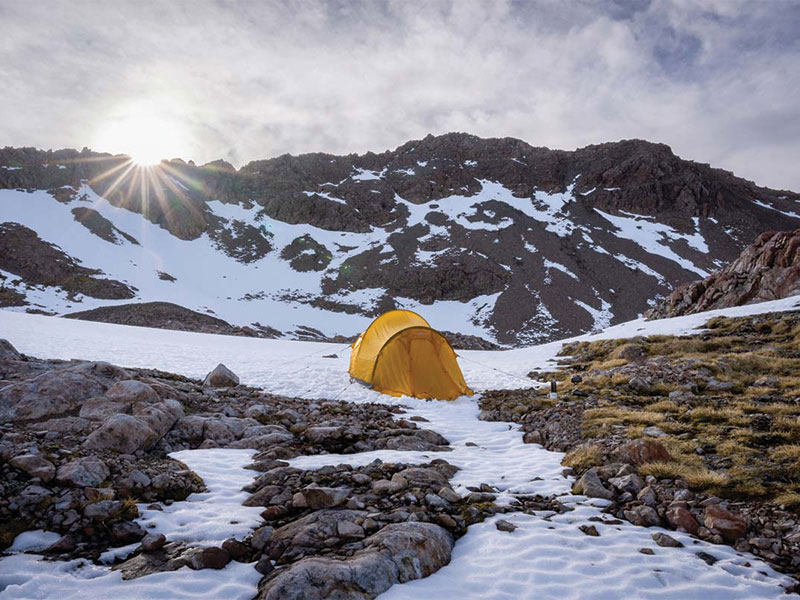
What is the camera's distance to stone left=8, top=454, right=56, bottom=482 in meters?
4.29

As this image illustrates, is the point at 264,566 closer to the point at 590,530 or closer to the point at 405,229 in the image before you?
the point at 590,530

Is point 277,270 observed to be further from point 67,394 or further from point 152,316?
point 67,394

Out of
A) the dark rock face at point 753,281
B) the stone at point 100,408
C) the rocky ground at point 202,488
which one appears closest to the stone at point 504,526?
the rocky ground at point 202,488

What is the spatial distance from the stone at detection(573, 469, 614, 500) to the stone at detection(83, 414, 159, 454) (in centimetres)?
610

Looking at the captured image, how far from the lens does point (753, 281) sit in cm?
2255

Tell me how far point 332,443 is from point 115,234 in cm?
8519

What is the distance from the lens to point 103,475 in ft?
15.3

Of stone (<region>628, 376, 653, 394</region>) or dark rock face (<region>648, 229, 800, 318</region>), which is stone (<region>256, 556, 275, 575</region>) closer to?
stone (<region>628, 376, 653, 394</region>)

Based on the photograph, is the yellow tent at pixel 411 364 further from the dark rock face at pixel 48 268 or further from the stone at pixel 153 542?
the dark rock face at pixel 48 268

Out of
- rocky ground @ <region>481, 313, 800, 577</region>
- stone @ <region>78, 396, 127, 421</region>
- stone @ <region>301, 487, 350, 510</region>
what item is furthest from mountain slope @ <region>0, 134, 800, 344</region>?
stone @ <region>301, 487, 350, 510</region>

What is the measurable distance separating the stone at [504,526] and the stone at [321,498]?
174cm

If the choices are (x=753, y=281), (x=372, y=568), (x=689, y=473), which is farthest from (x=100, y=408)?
(x=753, y=281)

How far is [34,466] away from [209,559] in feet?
8.19

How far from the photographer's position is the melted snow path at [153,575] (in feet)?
10.2
